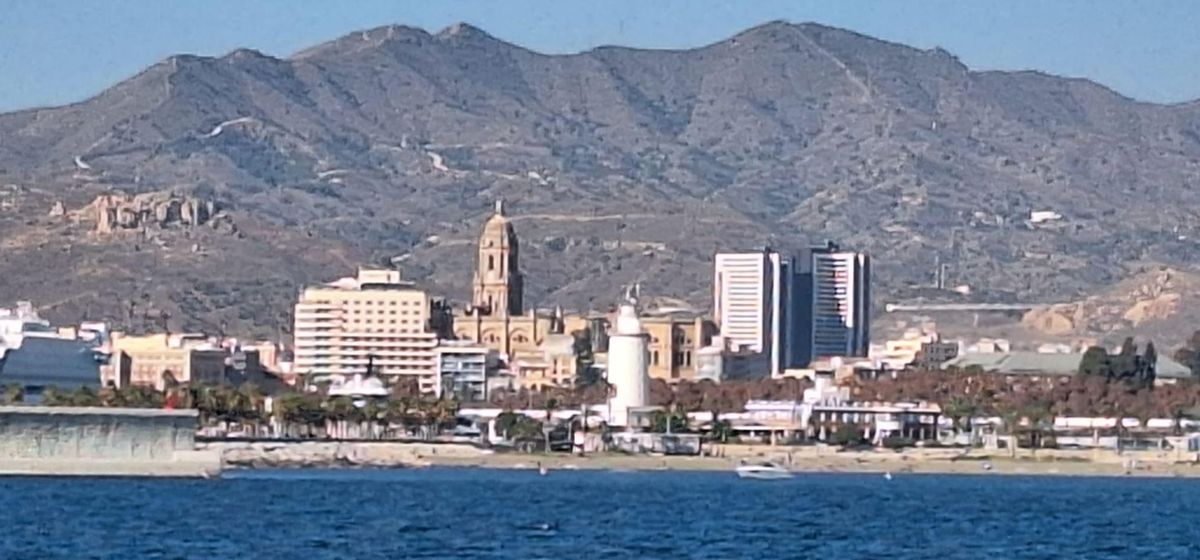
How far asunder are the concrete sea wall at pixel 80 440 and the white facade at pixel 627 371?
81858 millimetres

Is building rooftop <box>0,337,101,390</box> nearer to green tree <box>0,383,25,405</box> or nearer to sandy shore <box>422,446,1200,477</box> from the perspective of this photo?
green tree <box>0,383,25,405</box>

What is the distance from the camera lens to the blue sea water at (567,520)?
60156 millimetres

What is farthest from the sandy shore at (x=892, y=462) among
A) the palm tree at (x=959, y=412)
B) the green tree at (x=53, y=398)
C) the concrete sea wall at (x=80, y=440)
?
the concrete sea wall at (x=80, y=440)

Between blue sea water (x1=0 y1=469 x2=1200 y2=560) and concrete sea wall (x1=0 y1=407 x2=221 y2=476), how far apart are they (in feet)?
5.12

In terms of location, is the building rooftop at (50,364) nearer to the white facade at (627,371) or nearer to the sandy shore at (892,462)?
the white facade at (627,371)

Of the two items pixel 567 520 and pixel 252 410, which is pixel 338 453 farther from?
pixel 567 520

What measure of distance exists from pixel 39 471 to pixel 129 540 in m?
37.5

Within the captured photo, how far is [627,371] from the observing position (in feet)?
617

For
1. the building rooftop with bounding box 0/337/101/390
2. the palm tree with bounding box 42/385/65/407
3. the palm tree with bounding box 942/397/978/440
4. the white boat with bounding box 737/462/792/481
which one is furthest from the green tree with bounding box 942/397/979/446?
the palm tree with bounding box 42/385/65/407

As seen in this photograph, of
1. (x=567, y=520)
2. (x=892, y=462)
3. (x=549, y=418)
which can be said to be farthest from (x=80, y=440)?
(x=549, y=418)

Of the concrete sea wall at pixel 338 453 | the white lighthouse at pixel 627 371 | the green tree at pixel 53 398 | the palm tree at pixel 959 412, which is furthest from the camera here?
the white lighthouse at pixel 627 371

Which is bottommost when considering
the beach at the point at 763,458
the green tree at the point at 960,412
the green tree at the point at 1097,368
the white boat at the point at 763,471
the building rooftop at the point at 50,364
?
the white boat at the point at 763,471

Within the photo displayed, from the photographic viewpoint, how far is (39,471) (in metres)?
96.6

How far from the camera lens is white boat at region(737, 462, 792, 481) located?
438ft
